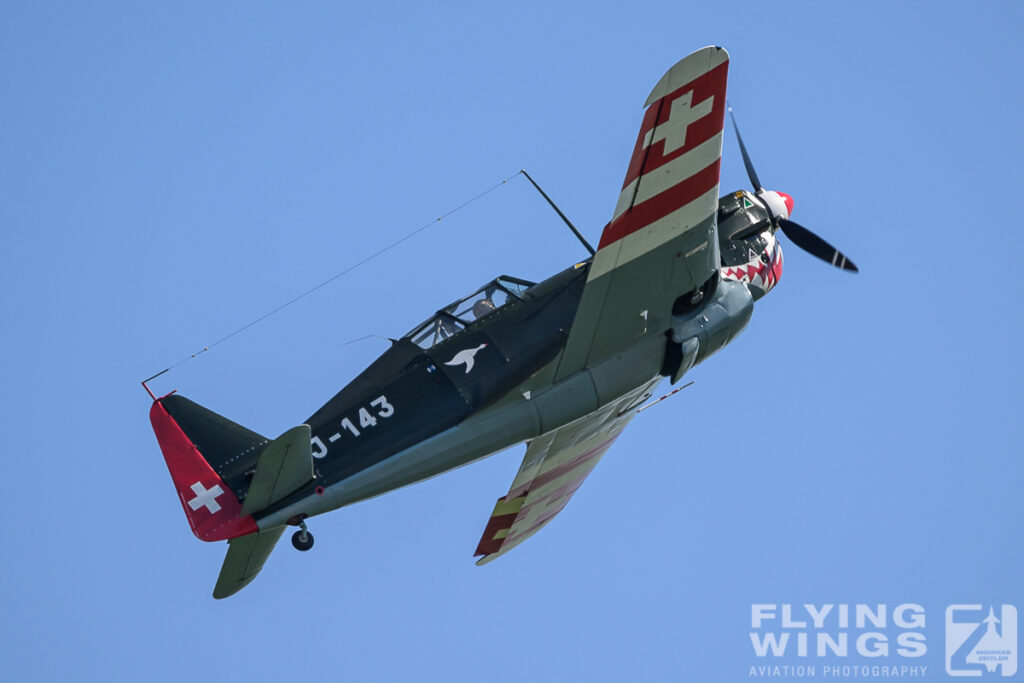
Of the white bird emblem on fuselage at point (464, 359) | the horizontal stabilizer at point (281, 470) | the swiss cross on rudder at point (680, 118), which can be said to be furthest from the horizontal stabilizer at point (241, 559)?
the swiss cross on rudder at point (680, 118)

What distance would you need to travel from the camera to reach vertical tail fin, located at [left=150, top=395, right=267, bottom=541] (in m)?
13.0

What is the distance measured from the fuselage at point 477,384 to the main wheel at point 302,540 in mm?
153

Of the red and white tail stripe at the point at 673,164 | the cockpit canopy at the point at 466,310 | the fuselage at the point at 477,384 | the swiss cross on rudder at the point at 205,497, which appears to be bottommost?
→ the swiss cross on rudder at the point at 205,497

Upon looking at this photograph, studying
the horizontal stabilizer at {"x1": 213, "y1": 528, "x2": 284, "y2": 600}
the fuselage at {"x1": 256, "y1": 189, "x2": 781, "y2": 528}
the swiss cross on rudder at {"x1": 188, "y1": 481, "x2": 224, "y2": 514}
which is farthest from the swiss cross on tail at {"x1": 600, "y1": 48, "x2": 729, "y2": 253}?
the swiss cross on rudder at {"x1": 188, "y1": 481, "x2": 224, "y2": 514}

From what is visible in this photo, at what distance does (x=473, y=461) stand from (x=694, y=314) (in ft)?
8.63

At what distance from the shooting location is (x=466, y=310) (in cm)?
1380

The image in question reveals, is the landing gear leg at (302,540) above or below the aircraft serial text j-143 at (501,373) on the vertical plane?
below

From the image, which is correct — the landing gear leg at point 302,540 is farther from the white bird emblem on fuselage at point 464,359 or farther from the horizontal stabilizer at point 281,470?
the white bird emblem on fuselage at point 464,359

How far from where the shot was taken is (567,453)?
1579 centimetres

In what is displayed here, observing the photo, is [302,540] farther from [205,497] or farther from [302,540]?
[205,497]

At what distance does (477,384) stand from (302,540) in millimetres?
2251

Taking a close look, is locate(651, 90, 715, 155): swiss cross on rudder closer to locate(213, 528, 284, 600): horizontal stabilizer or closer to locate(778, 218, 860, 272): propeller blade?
locate(778, 218, 860, 272): propeller blade

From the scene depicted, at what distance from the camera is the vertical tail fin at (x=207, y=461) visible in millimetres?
13031

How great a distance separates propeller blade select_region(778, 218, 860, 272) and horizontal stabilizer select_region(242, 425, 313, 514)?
592 centimetres
